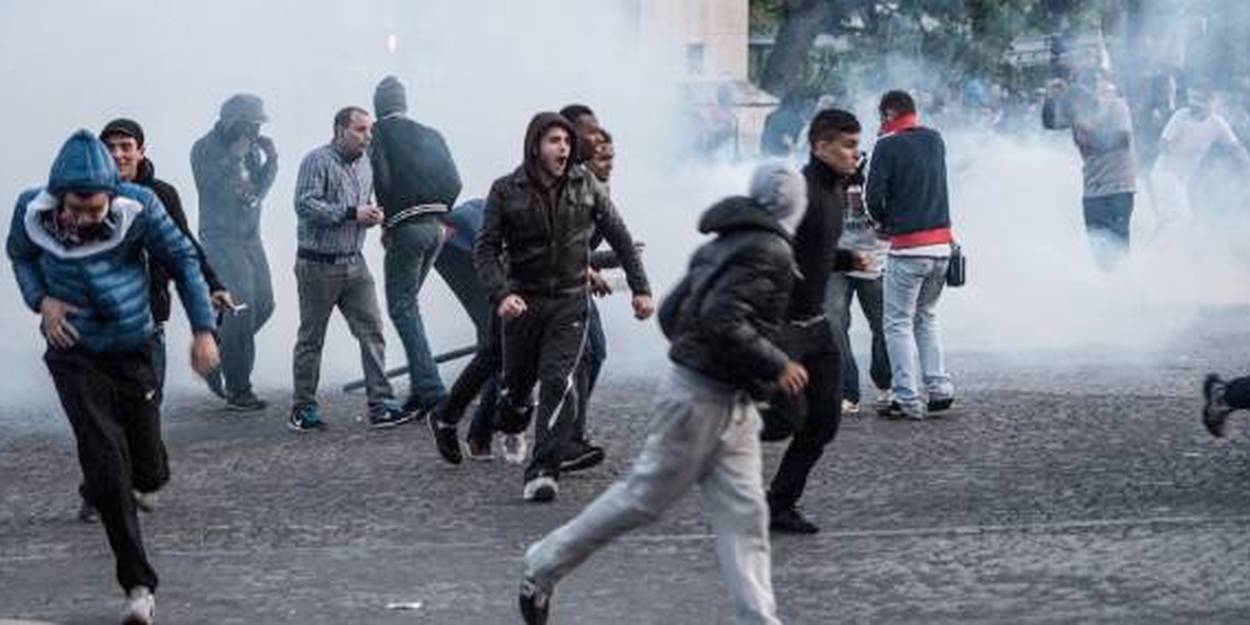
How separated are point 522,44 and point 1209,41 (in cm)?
880

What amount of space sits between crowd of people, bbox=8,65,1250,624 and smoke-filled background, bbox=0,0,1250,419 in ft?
6.78

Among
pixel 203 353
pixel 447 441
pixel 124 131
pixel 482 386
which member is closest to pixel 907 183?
pixel 482 386

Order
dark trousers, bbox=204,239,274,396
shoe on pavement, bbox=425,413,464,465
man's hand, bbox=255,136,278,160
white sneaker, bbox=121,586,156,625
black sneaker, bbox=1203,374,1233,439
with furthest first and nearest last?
man's hand, bbox=255,136,278,160, dark trousers, bbox=204,239,274,396, shoe on pavement, bbox=425,413,464,465, black sneaker, bbox=1203,374,1233,439, white sneaker, bbox=121,586,156,625

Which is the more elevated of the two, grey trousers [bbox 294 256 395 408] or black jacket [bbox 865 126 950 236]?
black jacket [bbox 865 126 950 236]

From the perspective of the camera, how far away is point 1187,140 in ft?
73.6

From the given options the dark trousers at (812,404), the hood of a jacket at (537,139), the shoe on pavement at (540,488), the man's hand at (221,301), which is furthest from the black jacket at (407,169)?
the dark trousers at (812,404)

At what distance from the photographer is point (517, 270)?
11.0 metres

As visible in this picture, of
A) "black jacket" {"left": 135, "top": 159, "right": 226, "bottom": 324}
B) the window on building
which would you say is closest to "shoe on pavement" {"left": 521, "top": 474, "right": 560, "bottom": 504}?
"black jacket" {"left": 135, "top": 159, "right": 226, "bottom": 324}

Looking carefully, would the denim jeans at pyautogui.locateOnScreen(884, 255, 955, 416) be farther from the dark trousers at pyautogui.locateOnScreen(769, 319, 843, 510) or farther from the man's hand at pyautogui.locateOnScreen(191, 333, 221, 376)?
the man's hand at pyautogui.locateOnScreen(191, 333, 221, 376)

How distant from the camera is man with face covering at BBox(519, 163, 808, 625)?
7734 millimetres

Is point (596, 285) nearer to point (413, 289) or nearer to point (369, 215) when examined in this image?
point (369, 215)

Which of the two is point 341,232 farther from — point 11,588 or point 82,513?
point 11,588

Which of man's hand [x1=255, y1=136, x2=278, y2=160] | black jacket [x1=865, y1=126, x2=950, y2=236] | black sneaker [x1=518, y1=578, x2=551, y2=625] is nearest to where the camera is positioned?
black sneaker [x1=518, y1=578, x2=551, y2=625]

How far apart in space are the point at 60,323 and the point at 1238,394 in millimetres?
4449
